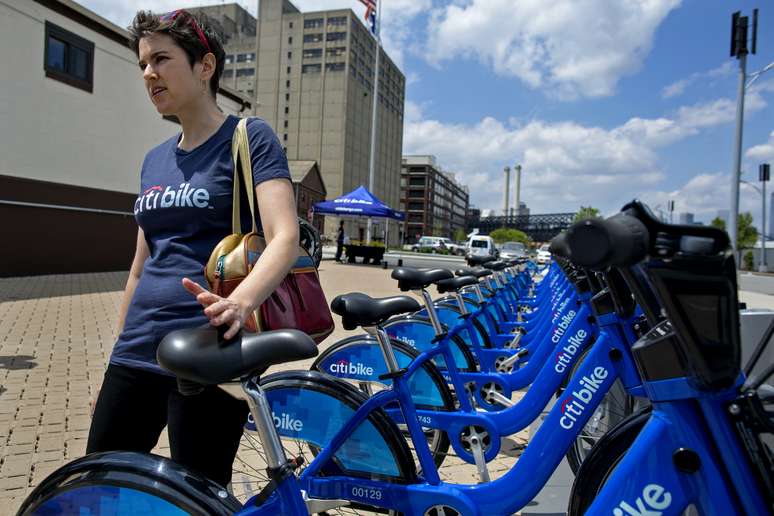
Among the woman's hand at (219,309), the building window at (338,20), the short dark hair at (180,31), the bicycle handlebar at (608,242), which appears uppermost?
the building window at (338,20)

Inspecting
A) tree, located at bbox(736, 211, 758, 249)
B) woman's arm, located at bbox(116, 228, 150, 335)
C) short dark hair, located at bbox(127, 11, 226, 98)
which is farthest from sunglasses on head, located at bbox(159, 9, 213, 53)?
tree, located at bbox(736, 211, 758, 249)

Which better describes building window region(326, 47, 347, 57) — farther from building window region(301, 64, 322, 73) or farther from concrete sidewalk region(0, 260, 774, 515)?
concrete sidewalk region(0, 260, 774, 515)

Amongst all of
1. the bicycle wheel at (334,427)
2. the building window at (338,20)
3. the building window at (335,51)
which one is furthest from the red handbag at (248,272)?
the building window at (338,20)

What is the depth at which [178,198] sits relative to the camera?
1805mm

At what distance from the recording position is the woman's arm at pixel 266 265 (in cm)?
129

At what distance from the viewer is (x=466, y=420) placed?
3.10 m

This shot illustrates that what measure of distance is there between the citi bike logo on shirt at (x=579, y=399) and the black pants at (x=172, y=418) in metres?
1.27

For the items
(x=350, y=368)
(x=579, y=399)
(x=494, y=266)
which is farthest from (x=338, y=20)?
(x=579, y=399)

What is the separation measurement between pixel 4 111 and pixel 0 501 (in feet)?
36.7

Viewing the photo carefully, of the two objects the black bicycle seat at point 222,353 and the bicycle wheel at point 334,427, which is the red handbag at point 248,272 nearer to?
the black bicycle seat at point 222,353

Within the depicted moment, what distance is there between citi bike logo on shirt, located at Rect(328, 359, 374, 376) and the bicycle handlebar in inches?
101

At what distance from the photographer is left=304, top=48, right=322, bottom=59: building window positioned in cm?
8150

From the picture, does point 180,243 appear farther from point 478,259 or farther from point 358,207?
point 358,207

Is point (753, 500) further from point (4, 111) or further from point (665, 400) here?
point (4, 111)
